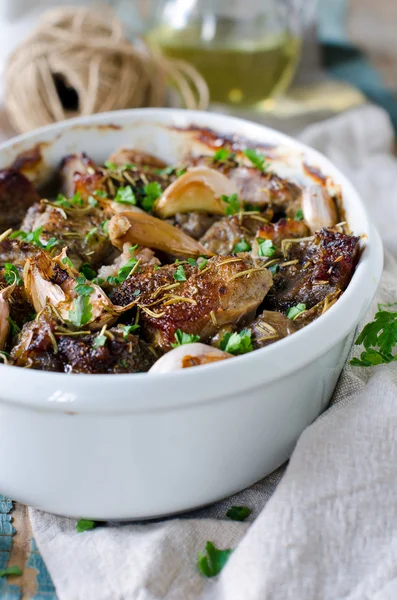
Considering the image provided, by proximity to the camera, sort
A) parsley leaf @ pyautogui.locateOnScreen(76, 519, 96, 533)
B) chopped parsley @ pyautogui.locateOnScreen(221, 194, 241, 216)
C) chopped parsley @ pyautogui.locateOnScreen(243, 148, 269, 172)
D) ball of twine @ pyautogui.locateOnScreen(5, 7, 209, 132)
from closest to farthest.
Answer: parsley leaf @ pyautogui.locateOnScreen(76, 519, 96, 533), chopped parsley @ pyautogui.locateOnScreen(221, 194, 241, 216), chopped parsley @ pyautogui.locateOnScreen(243, 148, 269, 172), ball of twine @ pyautogui.locateOnScreen(5, 7, 209, 132)

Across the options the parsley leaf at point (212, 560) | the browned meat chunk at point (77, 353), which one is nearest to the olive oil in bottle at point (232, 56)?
the browned meat chunk at point (77, 353)

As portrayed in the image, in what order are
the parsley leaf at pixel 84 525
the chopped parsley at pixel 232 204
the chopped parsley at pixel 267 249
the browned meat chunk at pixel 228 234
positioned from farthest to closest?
the chopped parsley at pixel 232 204 → the browned meat chunk at pixel 228 234 → the chopped parsley at pixel 267 249 → the parsley leaf at pixel 84 525

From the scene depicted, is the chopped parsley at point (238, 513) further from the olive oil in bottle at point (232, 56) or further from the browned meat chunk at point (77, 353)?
the olive oil in bottle at point (232, 56)

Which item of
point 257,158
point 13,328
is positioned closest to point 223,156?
point 257,158

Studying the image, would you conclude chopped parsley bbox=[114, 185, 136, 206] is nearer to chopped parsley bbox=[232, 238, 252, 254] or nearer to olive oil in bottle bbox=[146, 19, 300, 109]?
chopped parsley bbox=[232, 238, 252, 254]

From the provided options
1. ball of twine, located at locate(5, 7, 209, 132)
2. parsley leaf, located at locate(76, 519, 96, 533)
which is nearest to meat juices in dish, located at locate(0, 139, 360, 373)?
parsley leaf, located at locate(76, 519, 96, 533)

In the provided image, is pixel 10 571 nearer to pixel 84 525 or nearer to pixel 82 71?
pixel 84 525
